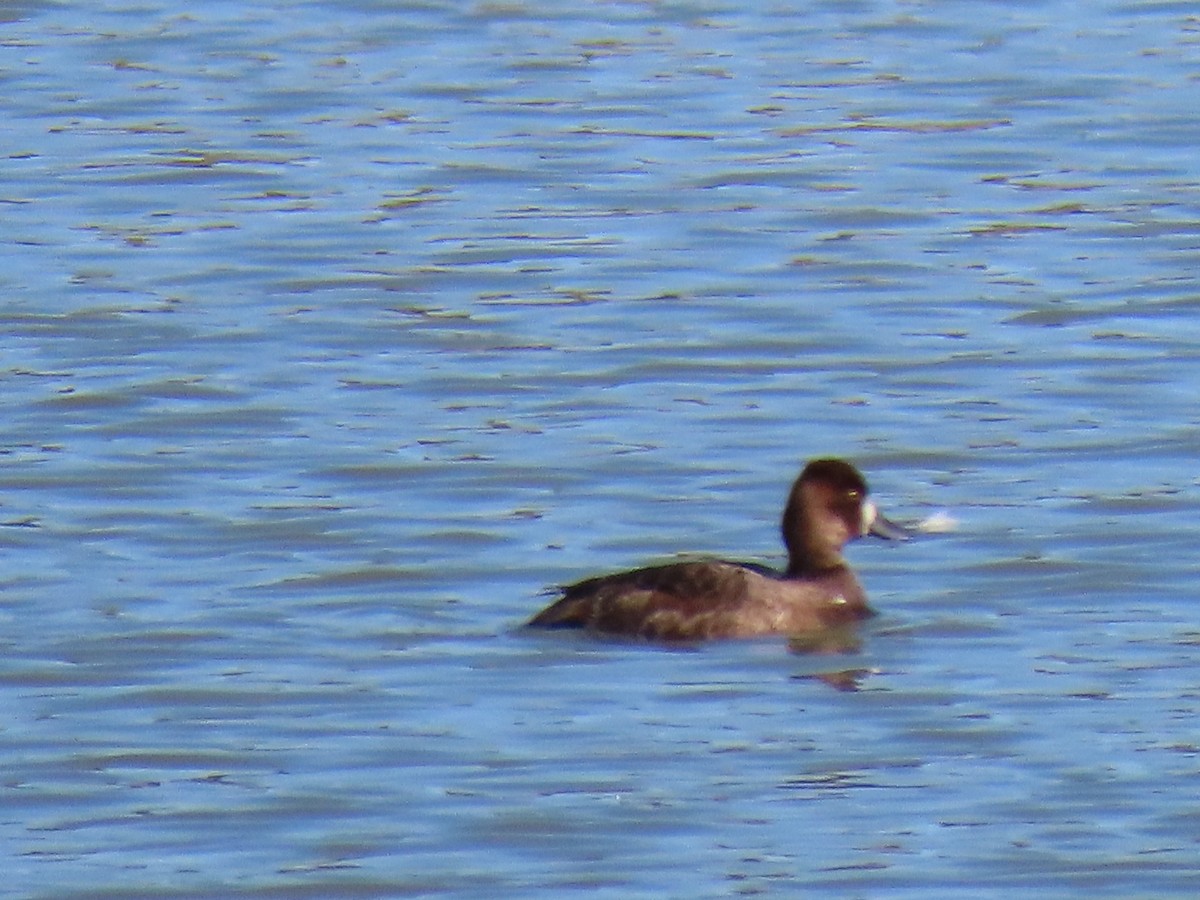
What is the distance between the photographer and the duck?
11.0 m

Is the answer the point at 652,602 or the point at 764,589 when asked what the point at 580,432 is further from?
the point at 652,602

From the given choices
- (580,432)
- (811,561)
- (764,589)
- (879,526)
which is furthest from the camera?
(580,432)

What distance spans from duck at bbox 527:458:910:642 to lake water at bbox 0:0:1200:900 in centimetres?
14

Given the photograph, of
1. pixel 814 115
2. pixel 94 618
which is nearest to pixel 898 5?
pixel 814 115

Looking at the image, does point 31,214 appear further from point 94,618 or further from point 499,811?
point 499,811

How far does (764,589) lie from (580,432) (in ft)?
8.12

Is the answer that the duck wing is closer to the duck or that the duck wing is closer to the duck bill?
the duck

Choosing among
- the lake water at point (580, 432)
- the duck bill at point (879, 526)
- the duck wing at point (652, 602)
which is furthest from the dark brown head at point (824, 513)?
the duck wing at point (652, 602)

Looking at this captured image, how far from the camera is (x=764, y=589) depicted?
1133 cm

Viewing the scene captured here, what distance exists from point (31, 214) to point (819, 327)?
15.1 ft

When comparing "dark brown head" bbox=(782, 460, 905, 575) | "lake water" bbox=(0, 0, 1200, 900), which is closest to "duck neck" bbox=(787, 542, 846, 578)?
"dark brown head" bbox=(782, 460, 905, 575)

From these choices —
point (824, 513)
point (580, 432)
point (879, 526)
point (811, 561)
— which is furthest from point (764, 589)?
point (580, 432)

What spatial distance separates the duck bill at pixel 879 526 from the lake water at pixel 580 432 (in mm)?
164

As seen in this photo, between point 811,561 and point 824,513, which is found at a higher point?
point 824,513
